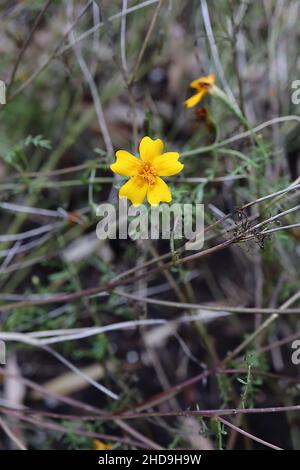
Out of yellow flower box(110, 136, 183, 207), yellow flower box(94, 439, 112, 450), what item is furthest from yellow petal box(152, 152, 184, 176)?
yellow flower box(94, 439, 112, 450)

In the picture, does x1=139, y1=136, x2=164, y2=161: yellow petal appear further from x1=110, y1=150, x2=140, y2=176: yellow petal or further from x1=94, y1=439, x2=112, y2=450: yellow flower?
x1=94, y1=439, x2=112, y2=450: yellow flower

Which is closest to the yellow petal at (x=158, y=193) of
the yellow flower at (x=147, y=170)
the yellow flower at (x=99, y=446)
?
the yellow flower at (x=147, y=170)

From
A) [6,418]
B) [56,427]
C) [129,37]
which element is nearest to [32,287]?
[6,418]

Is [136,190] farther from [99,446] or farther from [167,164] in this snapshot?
[99,446]

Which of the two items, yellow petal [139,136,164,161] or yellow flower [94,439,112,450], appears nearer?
yellow petal [139,136,164,161]

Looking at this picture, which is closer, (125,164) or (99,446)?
(125,164)

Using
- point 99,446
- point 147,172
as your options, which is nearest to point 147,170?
point 147,172
